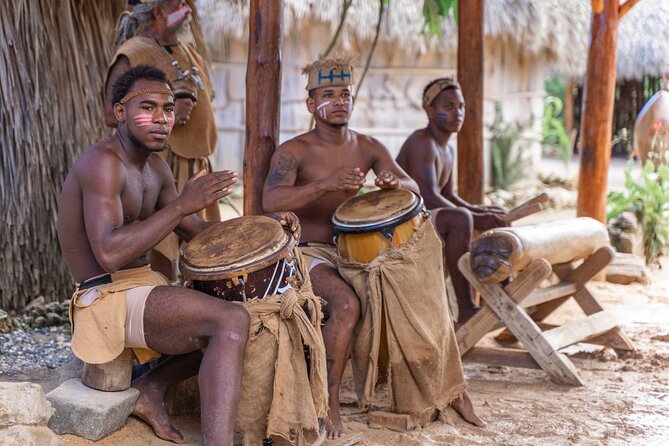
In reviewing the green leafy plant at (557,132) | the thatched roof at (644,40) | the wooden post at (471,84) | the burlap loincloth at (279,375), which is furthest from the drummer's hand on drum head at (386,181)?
the green leafy plant at (557,132)

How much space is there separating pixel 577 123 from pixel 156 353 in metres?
17.9

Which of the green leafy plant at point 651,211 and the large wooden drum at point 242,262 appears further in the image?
the green leafy plant at point 651,211

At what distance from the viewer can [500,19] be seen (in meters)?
12.3

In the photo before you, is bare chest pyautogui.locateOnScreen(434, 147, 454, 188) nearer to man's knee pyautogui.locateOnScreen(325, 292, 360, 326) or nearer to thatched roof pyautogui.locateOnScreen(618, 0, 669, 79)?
man's knee pyautogui.locateOnScreen(325, 292, 360, 326)

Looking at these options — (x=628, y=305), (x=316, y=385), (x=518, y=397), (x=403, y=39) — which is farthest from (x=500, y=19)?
(x=316, y=385)

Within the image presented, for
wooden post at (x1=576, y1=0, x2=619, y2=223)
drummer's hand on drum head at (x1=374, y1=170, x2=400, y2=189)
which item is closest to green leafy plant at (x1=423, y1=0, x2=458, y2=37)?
wooden post at (x1=576, y1=0, x2=619, y2=223)

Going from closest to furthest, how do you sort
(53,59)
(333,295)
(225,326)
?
1. (225,326)
2. (333,295)
3. (53,59)

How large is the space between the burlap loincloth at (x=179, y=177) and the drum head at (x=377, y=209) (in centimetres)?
128

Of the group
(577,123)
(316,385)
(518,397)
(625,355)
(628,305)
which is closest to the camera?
(316,385)

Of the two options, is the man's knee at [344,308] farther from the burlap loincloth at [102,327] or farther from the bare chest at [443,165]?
the bare chest at [443,165]

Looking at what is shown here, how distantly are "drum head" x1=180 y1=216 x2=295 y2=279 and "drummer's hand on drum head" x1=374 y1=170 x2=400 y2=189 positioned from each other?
65 cm

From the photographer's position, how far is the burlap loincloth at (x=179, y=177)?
502cm

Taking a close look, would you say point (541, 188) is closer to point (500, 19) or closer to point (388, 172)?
point (500, 19)

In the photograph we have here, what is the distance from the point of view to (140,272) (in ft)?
11.5
